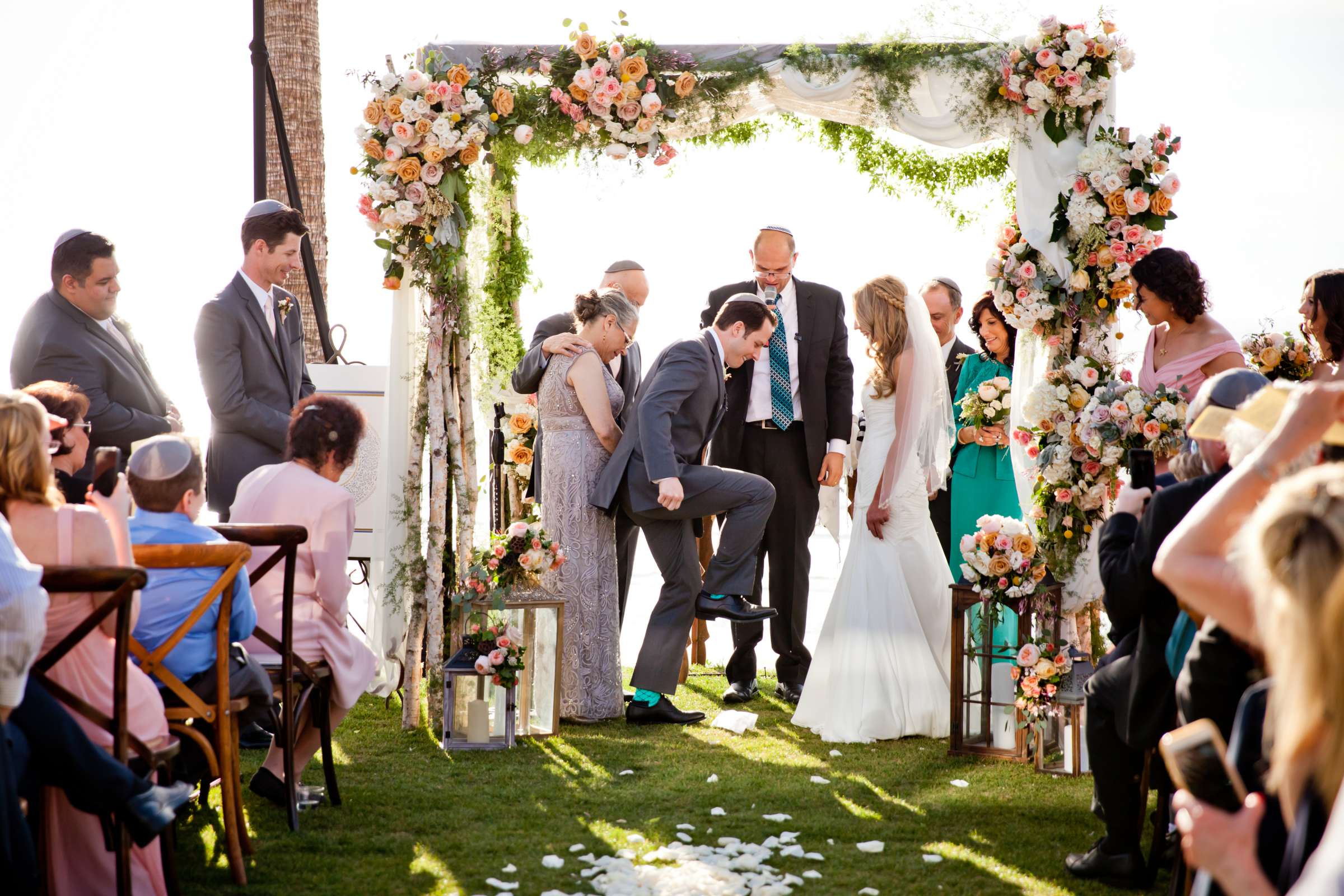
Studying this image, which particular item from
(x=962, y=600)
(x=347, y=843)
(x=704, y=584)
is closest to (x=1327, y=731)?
(x=347, y=843)

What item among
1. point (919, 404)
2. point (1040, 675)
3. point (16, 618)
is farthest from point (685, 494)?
point (16, 618)

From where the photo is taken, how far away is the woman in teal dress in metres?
6.25

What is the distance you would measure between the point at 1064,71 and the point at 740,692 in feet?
11.2

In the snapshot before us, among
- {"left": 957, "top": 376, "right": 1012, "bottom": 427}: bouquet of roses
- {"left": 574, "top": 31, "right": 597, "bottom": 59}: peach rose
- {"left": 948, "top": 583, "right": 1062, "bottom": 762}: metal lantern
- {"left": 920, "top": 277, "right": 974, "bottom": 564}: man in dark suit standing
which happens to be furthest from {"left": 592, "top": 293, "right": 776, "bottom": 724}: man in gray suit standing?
{"left": 574, "top": 31, "right": 597, "bottom": 59}: peach rose

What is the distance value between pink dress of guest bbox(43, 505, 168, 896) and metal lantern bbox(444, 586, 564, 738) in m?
2.33

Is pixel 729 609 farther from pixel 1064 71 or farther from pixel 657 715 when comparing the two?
pixel 1064 71

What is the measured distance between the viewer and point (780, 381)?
6.46 meters

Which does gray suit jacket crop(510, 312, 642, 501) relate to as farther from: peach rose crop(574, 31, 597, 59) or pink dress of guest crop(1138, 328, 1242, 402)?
pink dress of guest crop(1138, 328, 1242, 402)

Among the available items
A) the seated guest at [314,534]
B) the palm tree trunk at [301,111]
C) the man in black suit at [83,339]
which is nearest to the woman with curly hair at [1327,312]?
the seated guest at [314,534]

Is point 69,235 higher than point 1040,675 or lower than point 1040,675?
higher

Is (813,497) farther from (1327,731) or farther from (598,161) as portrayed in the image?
(1327,731)

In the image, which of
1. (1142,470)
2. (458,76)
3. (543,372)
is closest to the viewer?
(1142,470)

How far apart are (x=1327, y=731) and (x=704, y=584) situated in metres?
4.53

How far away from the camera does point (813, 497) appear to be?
6.47 meters
